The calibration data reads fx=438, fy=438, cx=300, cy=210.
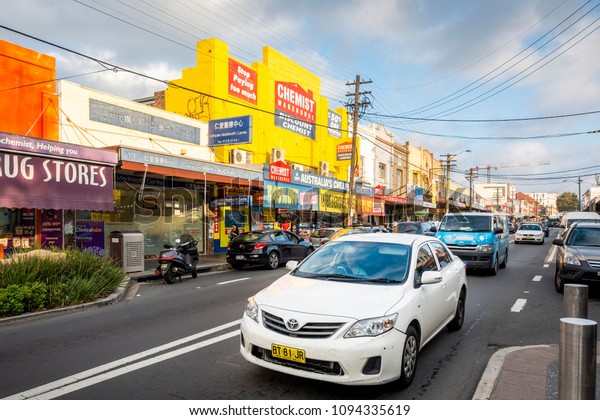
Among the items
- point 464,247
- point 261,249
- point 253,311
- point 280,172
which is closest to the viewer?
point 253,311

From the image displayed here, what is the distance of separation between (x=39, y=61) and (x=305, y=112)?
54.9 feet

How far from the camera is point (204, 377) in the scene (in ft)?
15.6

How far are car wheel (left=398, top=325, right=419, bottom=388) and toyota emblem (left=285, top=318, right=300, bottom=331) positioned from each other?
3.53 ft

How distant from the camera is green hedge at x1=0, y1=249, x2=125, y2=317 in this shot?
Result: 7.84 metres

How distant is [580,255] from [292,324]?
7879 mm

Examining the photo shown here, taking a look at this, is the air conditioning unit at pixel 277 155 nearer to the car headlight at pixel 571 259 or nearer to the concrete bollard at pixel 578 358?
the car headlight at pixel 571 259

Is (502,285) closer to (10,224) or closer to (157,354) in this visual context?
(157,354)

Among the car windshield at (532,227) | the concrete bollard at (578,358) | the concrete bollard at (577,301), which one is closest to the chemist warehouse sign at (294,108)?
the car windshield at (532,227)

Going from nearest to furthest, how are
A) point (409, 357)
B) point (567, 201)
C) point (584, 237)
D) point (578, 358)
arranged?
point (578, 358) → point (409, 357) → point (584, 237) → point (567, 201)

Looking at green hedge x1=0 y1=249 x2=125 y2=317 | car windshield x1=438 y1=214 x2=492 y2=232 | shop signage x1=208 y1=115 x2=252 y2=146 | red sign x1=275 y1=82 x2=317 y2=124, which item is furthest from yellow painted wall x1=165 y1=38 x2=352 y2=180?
car windshield x1=438 y1=214 x2=492 y2=232

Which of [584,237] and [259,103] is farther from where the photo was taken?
[259,103]

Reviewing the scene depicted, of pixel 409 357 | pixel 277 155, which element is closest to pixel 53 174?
pixel 409 357

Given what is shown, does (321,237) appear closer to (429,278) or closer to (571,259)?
(571,259)

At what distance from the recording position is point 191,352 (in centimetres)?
566
